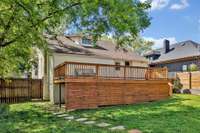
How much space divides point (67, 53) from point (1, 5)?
25.2 ft

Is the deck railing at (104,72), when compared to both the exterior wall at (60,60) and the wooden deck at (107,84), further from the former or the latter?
the exterior wall at (60,60)

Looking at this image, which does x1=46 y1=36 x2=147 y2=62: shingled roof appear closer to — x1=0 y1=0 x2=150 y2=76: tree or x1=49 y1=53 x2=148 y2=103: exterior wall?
x1=49 y1=53 x2=148 y2=103: exterior wall

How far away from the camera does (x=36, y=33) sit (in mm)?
11492

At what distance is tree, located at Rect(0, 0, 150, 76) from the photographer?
10906mm

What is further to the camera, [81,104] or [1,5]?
[81,104]

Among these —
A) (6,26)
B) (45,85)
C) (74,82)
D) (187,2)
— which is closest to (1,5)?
(6,26)

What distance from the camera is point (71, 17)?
12.2 meters

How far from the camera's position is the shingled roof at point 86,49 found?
61.6 feet

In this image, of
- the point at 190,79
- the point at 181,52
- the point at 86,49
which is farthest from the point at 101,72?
the point at 181,52

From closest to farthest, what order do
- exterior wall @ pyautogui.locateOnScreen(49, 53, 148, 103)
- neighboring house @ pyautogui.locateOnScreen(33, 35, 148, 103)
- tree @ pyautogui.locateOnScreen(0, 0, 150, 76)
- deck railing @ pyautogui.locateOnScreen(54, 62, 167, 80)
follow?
tree @ pyautogui.locateOnScreen(0, 0, 150, 76) < deck railing @ pyautogui.locateOnScreen(54, 62, 167, 80) < exterior wall @ pyautogui.locateOnScreen(49, 53, 148, 103) < neighboring house @ pyautogui.locateOnScreen(33, 35, 148, 103)

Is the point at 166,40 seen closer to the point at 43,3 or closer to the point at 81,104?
the point at 81,104

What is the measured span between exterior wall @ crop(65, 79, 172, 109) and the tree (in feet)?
9.68

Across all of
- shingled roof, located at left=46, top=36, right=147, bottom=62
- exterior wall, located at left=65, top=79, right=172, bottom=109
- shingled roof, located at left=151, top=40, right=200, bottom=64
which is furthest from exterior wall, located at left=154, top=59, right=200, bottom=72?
exterior wall, located at left=65, top=79, right=172, bottom=109

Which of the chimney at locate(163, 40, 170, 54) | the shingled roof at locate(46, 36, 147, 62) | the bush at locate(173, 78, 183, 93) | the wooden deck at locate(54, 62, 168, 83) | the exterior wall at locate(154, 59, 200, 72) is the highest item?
the chimney at locate(163, 40, 170, 54)
